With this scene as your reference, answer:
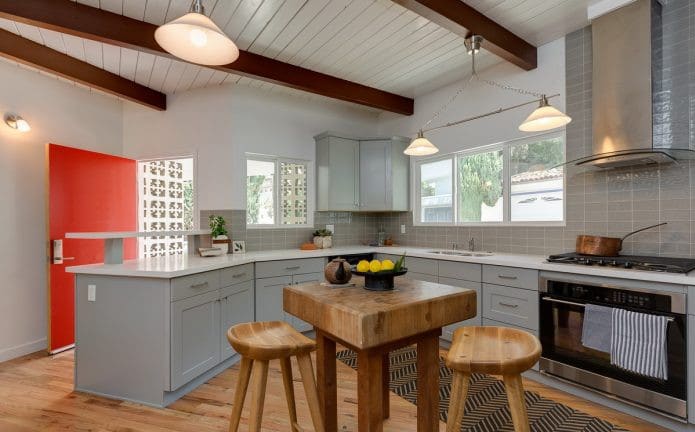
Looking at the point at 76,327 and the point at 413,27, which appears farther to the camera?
the point at 413,27

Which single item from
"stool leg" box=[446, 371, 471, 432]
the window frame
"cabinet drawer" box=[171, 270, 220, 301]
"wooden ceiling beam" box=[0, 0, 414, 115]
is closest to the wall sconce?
"wooden ceiling beam" box=[0, 0, 414, 115]

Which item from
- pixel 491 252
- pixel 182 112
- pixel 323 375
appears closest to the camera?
pixel 323 375

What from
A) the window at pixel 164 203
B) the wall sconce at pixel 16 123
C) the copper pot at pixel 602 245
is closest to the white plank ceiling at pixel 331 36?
the wall sconce at pixel 16 123

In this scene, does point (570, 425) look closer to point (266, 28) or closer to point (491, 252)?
point (491, 252)

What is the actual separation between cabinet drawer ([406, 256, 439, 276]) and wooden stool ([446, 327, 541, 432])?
183 cm

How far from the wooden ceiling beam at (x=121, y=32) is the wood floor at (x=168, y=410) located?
2.54m

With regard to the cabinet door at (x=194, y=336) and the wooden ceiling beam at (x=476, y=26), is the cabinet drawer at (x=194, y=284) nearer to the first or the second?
the cabinet door at (x=194, y=336)

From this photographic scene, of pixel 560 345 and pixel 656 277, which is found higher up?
pixel 656 277

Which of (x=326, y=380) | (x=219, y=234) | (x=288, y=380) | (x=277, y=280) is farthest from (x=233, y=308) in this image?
(x=326, y=380)

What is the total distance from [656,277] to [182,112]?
4.45 meters

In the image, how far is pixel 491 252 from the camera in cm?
350

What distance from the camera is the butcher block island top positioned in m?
1.22

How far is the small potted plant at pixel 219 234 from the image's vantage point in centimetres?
353

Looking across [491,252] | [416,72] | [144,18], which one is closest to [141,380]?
[144,18]
